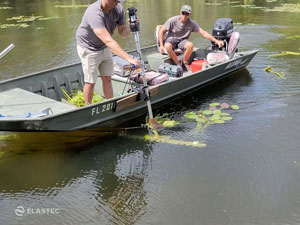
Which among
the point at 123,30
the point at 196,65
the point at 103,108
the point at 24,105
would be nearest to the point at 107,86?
the point at 103,108

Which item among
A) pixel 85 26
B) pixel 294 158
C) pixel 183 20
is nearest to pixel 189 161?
pixel 294 158

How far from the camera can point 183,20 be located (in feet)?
21.6

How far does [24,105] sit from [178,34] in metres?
3.63

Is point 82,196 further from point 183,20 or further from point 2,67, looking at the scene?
point 2,67

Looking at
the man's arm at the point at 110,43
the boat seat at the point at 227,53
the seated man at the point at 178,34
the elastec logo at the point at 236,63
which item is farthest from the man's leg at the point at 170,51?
the man's arm at the point at 110,43

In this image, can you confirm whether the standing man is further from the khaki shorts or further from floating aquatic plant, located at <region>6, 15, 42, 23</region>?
floating aquatic plant, located at <region>6, 15, 42, 23</region>

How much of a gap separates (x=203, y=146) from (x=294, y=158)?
1193 mm

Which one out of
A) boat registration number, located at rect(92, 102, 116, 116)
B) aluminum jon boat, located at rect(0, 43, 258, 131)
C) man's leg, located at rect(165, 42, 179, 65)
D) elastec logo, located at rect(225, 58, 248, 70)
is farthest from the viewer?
elastec logo, located at rect(225, 58, 248, 70)

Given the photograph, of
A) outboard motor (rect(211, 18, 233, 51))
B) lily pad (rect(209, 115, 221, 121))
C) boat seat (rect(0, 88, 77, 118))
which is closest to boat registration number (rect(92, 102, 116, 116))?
boat seat (rect(0, 88, 77, 118))

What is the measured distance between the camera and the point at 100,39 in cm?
426

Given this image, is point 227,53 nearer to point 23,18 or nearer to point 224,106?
point 224,106

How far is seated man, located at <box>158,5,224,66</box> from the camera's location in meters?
6.57

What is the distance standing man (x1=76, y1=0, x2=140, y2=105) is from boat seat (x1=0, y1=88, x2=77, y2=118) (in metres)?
0.57

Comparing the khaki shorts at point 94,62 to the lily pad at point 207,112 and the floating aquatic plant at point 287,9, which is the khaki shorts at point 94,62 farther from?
the floating aquatic plant at point 287,9
